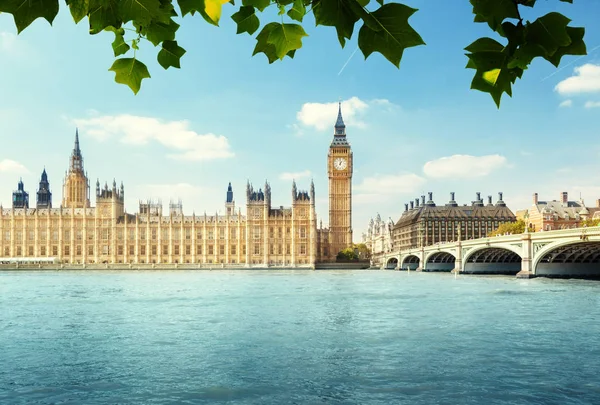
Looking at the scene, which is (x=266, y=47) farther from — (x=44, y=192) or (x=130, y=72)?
A: (x=44, y=192)

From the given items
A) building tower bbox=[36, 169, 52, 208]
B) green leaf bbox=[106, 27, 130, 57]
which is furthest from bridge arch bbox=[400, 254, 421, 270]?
green leaf bbox=[106, 27, 130, 57]

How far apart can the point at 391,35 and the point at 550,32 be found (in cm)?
48

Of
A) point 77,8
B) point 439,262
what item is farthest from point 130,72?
point 439,262

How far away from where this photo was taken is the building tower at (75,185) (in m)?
106

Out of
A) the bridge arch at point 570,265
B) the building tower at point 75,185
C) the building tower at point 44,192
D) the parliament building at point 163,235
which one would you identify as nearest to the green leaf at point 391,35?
the bridge arch at point 570,265

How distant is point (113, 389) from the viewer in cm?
1151

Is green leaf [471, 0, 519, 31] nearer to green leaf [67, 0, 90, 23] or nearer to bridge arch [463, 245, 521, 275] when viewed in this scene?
green leaf [67, 0, 90, 23]

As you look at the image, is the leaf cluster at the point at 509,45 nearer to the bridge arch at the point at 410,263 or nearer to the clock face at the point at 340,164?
the bridge arch at the point at 410,263

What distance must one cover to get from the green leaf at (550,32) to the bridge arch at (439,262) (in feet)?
245

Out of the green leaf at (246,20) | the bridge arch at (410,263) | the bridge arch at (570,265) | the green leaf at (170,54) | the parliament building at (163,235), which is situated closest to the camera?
the green leaf at (246,20)

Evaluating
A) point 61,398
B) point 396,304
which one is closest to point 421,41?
point 61,398

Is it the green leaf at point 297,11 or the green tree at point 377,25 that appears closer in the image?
the green tree at point 377,25

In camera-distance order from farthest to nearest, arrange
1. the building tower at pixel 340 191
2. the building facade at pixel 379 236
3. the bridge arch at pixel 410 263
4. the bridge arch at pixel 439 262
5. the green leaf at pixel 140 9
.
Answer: the building facade at pixel 379 236 < the building tower at pixel 340 191 < the bridge arch at pixel 410 263 < the bridge arch at pixel 439 262 < the green leaf at pixel 140 9

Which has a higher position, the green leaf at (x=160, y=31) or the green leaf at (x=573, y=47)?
the green leaf at (x=160, y=31)
